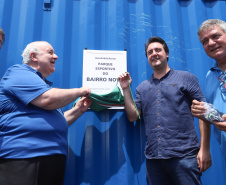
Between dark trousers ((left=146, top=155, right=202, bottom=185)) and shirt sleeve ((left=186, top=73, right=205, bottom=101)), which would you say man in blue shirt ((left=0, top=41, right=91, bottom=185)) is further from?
shirt sleeve ((left=186, top=73, right=205, bottom=101))

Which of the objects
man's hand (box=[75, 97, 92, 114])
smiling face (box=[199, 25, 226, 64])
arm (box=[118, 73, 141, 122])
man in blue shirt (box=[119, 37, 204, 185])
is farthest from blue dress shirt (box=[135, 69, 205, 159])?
man's hand (box=[75, 97, 92, 114])

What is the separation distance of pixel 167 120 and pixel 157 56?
65 cm

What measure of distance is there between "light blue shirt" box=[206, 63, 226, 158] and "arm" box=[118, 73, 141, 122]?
679 mm

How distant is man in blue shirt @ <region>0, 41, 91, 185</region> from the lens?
120 centimetres

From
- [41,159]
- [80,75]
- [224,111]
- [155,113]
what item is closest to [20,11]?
[80,75]

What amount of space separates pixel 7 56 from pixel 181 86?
188 centimetres

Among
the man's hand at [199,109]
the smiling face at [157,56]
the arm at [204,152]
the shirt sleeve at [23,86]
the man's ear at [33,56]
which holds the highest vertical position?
the smiling face at [157,56]

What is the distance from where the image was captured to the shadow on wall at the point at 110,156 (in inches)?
73.0

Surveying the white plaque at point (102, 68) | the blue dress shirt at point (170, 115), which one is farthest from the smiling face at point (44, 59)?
the blue dress shirt at point (170, 115)

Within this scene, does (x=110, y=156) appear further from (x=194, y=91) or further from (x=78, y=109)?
(x=194, y=91)

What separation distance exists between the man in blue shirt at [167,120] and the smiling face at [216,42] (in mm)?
340

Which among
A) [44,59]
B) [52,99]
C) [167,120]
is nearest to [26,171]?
[52,99]

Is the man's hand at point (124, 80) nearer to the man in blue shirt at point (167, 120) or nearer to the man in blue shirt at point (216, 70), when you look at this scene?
the man in blue shirt at point (167, 120)

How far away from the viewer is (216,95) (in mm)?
Result: 1499
